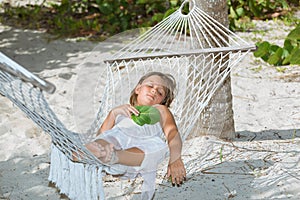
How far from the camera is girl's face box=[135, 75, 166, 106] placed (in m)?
2.40

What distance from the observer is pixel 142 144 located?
2.25m

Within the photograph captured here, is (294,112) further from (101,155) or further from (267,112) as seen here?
(101,155)

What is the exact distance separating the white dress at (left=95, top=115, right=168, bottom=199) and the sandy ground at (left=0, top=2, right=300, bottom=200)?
240 mm

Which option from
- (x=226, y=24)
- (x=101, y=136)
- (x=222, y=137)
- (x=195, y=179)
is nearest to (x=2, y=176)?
(x=101, y=136)

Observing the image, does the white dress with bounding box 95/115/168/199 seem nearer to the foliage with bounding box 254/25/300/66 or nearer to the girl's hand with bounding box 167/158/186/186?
the girl's hand with bounding box 167/158/186/186

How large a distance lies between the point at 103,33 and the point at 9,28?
73cm

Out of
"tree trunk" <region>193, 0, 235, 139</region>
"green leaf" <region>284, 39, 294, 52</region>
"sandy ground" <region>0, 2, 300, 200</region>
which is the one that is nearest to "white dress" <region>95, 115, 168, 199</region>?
"sandy ground" <region>0, 2, 300, 200</region>

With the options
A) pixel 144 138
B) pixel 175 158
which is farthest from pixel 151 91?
pixel 175 158

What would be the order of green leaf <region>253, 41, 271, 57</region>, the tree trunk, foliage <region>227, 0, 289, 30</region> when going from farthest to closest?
foliage <region>227, 0, 289, 30</region> → green leaf <region>253, 41, 271, 57</region> → the tree trunk

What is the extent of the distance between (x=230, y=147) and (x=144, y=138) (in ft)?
2.03

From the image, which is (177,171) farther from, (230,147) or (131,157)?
(230,147)

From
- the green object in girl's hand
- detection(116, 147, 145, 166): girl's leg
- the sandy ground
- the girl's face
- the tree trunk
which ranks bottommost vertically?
the sandy ground

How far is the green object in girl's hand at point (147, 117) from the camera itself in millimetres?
2320

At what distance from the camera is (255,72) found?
3.83m
